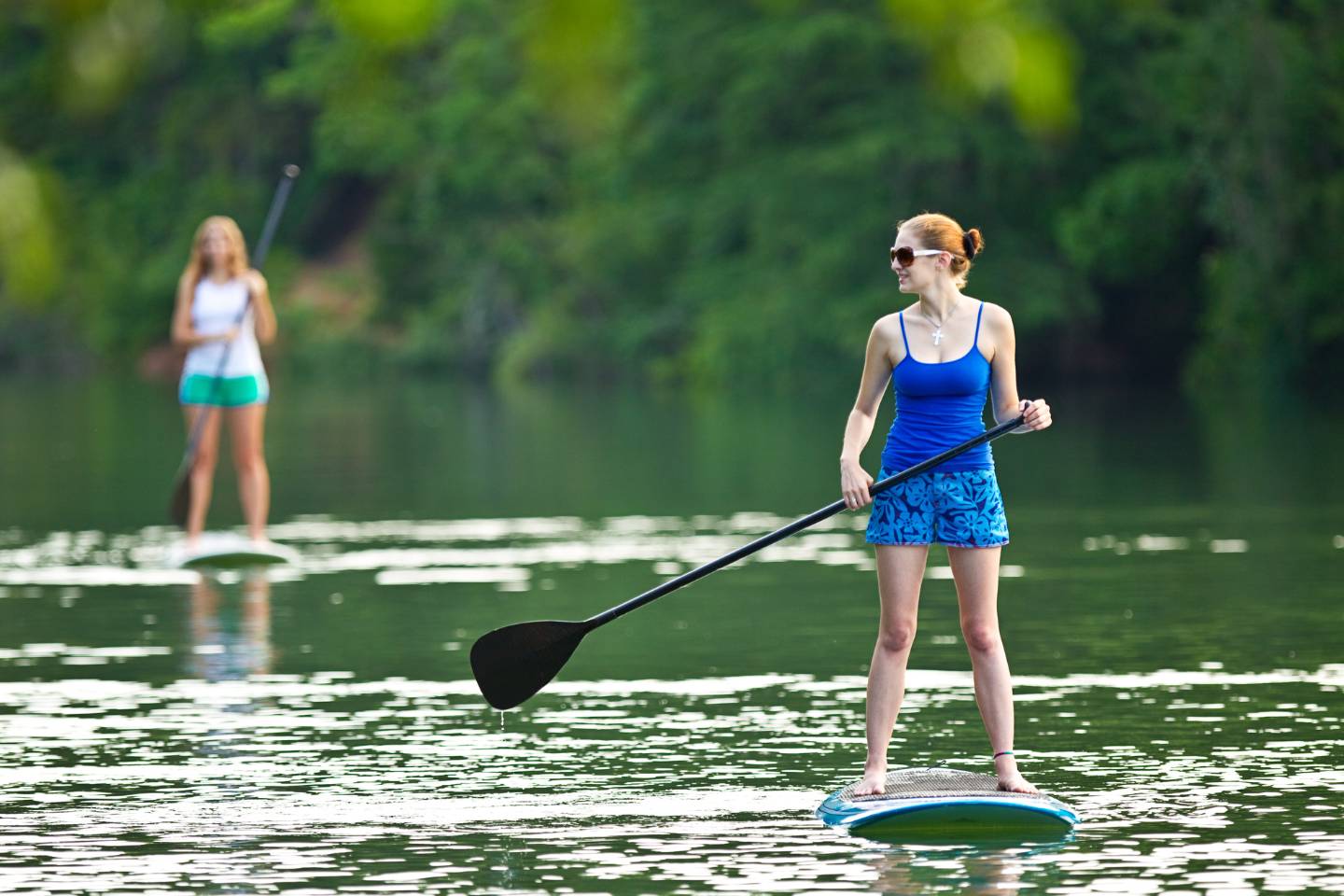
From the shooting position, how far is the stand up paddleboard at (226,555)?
15.1m

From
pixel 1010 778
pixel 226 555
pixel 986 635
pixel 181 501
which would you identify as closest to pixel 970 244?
pixel 986 635

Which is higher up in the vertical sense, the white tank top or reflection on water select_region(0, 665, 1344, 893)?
the white tank top

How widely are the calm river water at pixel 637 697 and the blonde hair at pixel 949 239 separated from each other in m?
1.44

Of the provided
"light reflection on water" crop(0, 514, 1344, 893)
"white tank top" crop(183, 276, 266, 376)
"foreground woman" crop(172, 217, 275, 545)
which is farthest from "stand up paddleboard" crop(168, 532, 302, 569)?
"light reflection on water" crop(0, 514, 1344, 893)

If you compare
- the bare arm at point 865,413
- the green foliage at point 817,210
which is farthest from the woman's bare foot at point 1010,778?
the green foliage at point 817,210

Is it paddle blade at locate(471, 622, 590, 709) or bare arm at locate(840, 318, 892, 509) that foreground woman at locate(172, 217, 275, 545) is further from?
bare arm at locate(840, 318, 892, 509)

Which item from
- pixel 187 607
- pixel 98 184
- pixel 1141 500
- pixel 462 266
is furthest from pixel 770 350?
pixel 98 184

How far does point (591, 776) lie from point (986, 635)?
1373mm

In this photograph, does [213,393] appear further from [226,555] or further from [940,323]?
[940,323]

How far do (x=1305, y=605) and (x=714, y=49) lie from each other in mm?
38893

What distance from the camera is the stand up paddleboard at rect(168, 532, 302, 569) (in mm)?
15078

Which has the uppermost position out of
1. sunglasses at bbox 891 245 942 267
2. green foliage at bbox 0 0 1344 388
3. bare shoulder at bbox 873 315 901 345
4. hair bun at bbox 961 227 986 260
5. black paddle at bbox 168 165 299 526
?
green foliage at bbox 0 0 1344 388

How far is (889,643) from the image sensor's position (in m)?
7.44

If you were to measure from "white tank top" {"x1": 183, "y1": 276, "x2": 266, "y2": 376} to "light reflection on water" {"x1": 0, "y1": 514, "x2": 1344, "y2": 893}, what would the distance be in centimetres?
305
